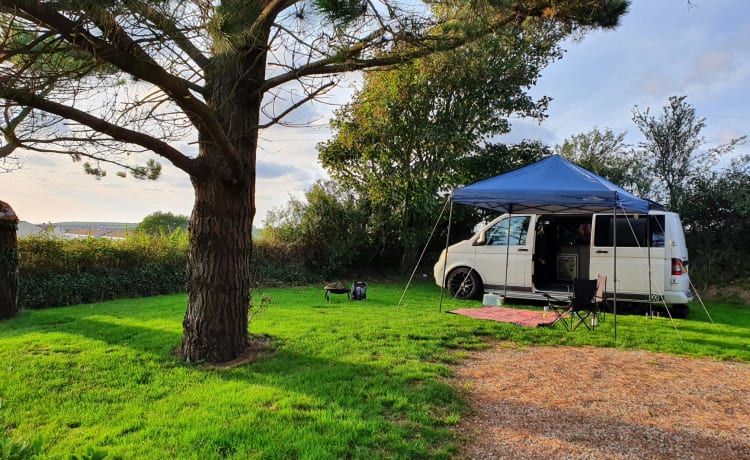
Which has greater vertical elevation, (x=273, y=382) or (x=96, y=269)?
(x=96, y=269)

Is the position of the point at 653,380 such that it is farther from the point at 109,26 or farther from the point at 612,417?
the point at 109,26

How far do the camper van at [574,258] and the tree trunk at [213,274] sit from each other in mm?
5880

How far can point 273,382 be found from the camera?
13.0 ft

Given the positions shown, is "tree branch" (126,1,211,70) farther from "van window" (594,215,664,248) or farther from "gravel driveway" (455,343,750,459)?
"van window" (594,215,664,248)

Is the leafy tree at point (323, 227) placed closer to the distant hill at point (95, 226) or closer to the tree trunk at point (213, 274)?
the distant hill at point (95, 226)

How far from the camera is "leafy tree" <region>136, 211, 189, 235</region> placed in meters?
12.7

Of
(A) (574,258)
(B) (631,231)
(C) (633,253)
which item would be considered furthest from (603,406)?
(A) (574,258)

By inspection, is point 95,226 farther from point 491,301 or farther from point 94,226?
point 491,301

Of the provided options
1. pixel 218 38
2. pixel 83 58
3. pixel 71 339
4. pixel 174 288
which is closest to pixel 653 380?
pixel 218 38

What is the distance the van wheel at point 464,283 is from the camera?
968cm

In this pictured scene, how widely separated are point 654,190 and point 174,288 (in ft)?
45.8

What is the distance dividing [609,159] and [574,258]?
756cm

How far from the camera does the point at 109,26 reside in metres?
2.80

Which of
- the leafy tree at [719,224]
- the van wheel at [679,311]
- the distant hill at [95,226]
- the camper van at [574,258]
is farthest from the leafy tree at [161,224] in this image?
the leafy tree at [719,224]
